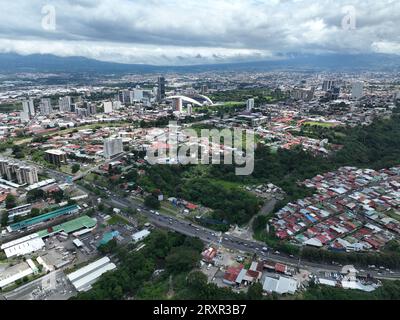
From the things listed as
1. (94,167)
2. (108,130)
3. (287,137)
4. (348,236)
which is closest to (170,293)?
(348,236)

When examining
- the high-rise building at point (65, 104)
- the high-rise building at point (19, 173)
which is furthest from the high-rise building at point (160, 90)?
the high-rise building at point (19, 173)

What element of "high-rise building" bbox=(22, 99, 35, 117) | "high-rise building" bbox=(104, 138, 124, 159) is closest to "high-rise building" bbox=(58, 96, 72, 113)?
"high-rise building" bbox=(22, 99, 35, 117)

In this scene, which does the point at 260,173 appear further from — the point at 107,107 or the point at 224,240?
the point at 107,107

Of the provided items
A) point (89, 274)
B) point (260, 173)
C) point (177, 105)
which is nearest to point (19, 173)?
point (89, 274)

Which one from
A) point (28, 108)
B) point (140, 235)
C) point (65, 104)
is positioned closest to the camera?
point (140, 235)

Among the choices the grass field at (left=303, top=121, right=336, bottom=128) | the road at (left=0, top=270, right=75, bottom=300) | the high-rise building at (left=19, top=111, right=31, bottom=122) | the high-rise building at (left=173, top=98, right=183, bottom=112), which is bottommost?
the road at (left=0, top=270, right=75, bottom=300)

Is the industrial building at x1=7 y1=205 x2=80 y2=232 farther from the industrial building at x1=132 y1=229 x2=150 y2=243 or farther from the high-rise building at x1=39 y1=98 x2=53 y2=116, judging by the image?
the high-rise building at x1=39 y1=98 x2=53 y2=116
